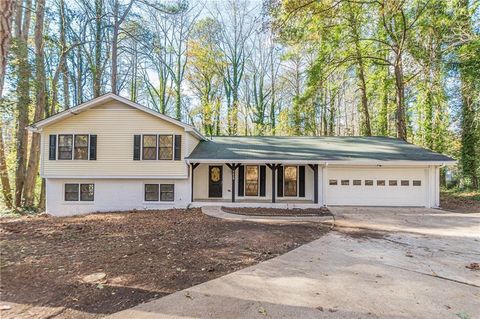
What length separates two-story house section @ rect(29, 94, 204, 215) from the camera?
40.4ft

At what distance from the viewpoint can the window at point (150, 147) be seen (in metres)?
12.4

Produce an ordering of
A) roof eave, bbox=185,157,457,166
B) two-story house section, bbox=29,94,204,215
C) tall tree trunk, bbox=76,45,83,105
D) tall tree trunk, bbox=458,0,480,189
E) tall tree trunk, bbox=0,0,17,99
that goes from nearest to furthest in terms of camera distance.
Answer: tall tree trunk, bbox=0,0,17,99, roof eave, bbox=185,157,457,166, two-story house section, bbox=29,94,204,215, tall tree trunk, bbox=458,0,480,189, tall tree trunk, bbox=76,45,83,105

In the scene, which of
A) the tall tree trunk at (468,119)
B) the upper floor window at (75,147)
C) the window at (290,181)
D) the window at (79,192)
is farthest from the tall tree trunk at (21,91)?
the tall tree trunk at (468,119)

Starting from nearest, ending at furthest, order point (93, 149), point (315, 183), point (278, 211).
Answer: point (278, 211) < point (93, 149) < point (315, 183)

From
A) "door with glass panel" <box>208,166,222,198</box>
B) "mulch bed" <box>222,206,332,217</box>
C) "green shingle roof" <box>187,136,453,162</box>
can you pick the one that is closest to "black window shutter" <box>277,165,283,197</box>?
"green shingle roof" <box>187,136,453,162</box>

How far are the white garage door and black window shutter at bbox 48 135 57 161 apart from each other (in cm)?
1235

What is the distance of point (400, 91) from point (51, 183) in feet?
67.5

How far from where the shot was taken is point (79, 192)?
12547 millimetres

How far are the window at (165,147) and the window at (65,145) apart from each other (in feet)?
13.3

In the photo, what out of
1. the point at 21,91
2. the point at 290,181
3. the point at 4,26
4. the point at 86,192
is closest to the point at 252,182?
the point at 290,181

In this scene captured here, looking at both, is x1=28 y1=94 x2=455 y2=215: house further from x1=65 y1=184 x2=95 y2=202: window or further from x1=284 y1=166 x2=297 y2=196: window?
x1=284 y1=166 x2=297 y2=196: window

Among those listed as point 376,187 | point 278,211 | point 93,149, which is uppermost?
point 93,149

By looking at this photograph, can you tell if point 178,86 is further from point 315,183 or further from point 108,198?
point 315,183

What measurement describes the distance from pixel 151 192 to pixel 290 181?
6.67 m
